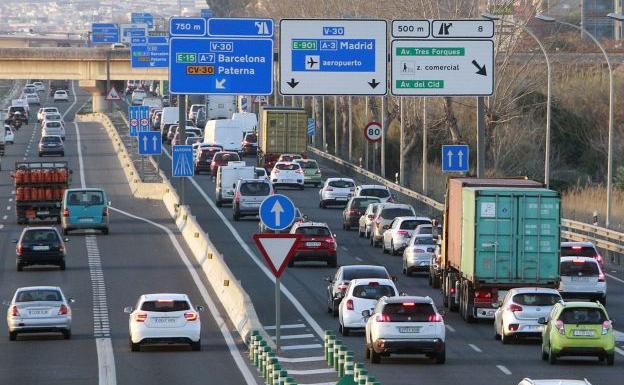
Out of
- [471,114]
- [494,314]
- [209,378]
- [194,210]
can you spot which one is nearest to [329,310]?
[494,314]

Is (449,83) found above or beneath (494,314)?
above

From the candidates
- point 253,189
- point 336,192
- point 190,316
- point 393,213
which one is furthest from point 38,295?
point 336,192

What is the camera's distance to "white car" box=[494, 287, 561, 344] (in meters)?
31.8

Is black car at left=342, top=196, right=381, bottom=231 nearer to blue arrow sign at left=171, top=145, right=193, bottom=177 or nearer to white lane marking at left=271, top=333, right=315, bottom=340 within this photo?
blue arrow sign at left=171, top=145, right=193, bottom=177

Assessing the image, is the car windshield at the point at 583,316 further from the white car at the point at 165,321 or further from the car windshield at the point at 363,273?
the car windshield at the point at 363,273

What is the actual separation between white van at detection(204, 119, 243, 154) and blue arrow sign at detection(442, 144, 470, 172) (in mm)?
39542

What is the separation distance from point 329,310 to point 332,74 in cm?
690

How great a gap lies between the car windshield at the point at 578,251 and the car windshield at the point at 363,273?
7.04 meters

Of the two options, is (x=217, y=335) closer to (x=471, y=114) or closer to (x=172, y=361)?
(x=172, y=361)

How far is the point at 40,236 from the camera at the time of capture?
48188mm

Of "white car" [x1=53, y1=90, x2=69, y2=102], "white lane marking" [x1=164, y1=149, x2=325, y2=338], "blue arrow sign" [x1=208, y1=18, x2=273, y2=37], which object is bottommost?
"white lane marking" [x1=164, y1=149, x2=325, y2=338]

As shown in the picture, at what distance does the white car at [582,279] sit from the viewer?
39656 mm

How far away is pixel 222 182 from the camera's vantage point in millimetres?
71125

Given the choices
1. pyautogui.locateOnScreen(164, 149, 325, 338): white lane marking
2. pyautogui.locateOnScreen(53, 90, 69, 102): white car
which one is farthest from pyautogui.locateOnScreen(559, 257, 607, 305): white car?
pyautogui.locateOnScreen(53, 90, 69, 102): white car
